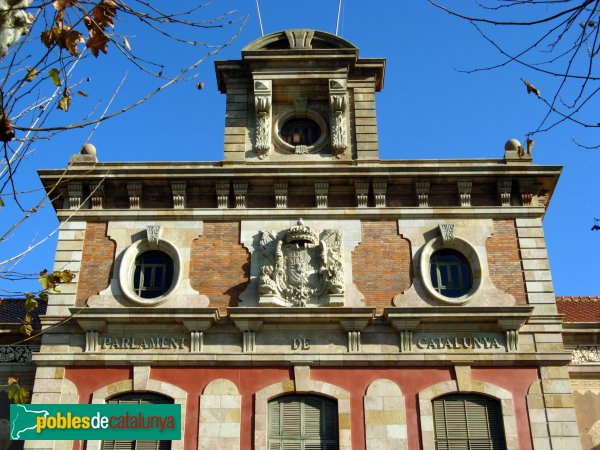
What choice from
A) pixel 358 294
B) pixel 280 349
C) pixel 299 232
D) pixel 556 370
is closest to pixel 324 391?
pixel 280 349

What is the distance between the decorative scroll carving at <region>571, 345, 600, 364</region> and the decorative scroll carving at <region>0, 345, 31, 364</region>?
11.9 meters

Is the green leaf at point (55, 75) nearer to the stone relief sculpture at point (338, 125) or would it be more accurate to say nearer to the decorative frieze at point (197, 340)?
the decorative frieze at point (197, 340)

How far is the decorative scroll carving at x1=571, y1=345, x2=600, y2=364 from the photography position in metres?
16.0

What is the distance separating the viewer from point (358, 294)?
15.7 meters

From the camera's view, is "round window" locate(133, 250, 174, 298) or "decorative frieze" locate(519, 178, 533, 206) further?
"decorative frieze" locate(519, 178, 533, 206)

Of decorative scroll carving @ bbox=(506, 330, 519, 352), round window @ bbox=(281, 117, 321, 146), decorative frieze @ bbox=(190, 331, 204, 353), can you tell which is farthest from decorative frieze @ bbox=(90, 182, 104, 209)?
decorative scroll carving @ bbox=(506, 330, 519, 352)

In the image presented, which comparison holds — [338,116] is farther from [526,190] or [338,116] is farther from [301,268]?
[526,190]

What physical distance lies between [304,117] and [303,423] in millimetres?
7671

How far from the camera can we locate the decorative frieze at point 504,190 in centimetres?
1684

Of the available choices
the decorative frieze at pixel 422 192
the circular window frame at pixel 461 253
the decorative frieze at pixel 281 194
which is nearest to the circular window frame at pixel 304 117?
the decorative frieze at pixel 281 194

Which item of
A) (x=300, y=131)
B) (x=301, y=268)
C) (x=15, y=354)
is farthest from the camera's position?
(x=300, y=131)

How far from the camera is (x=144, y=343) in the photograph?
15297mm

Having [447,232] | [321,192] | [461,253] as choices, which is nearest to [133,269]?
[321,192]

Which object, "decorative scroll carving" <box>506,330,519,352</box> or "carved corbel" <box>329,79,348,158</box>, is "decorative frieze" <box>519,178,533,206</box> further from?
"carved corbel" <box>329,79,348,158</box>
